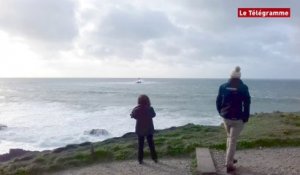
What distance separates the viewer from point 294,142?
999 cm

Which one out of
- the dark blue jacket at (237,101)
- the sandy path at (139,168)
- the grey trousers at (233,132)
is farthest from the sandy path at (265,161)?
the dark blue jacket at (237,101)

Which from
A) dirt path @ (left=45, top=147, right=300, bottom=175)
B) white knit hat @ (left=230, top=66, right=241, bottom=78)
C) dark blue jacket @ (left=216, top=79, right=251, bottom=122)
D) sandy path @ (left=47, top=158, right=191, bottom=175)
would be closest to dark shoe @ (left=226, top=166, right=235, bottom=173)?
dirt path @ (left=45, top=147, right=300, bottom=175)

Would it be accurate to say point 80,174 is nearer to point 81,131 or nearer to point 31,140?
point 31,140

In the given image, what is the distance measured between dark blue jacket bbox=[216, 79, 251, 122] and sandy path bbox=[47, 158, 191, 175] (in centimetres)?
158

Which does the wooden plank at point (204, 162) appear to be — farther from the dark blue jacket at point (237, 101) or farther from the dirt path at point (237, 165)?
the dark blue jacket at point (237, 101)

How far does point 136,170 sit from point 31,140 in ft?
52.9

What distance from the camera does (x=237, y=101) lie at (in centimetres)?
714

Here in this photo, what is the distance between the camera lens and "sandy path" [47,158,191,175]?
797cm

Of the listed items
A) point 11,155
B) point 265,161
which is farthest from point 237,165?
point 11,155

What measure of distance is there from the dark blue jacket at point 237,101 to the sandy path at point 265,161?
3.74ft

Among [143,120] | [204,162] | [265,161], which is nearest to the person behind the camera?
[204,162]

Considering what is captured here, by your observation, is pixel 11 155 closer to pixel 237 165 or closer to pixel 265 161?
pixel 237 165

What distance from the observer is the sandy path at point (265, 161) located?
7.47 metres

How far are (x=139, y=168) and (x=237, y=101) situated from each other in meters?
2.70
